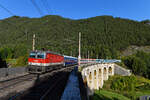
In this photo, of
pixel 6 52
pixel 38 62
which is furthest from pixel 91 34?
pixel 38 62

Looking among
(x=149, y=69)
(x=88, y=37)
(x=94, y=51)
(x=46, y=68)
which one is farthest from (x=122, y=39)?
(x=46, y=68)

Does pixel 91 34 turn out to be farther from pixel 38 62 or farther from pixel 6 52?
pixel 38 62

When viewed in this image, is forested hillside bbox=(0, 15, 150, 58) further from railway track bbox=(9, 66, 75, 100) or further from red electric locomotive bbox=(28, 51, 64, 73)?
railway track bbox=(9, 66, 75, 100)

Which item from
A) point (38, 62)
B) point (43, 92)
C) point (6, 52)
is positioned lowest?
point (43, 92)

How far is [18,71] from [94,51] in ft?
274

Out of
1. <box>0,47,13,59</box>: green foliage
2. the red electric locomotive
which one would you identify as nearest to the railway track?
the red electric locomotive

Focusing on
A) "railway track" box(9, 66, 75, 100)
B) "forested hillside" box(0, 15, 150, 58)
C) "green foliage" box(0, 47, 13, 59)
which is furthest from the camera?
"green foliage" box(0, 47, 13, 59)

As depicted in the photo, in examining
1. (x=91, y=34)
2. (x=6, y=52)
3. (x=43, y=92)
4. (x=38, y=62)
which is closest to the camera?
(x=43, y=92)

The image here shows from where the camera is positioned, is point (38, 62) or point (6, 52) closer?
point (38, 62)

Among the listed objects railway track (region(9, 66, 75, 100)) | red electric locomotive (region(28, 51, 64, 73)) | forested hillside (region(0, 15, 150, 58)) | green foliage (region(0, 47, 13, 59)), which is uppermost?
forested hillside (region(0, 15, 150, 58))

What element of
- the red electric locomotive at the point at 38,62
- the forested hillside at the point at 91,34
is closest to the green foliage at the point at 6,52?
the forested hillside at the point at 91,34

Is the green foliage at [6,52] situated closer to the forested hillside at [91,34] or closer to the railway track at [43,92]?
the forested hillside at [91,34]

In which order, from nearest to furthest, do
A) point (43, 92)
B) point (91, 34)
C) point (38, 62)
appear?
point (43, 92) < point (38, 62) < point (91, 34)

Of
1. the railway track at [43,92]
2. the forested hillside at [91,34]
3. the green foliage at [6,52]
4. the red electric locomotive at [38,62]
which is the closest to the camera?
the railway track at [43,92]
